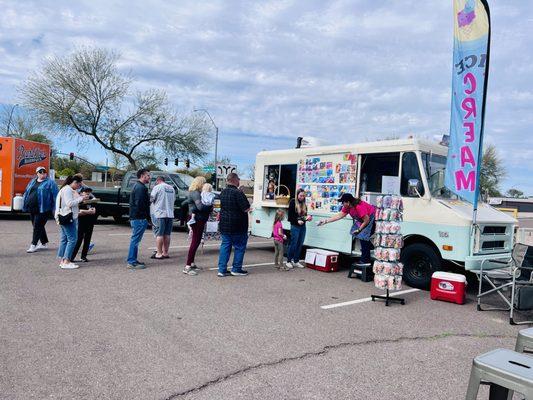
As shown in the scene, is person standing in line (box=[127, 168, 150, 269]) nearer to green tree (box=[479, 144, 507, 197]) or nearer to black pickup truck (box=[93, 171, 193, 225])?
black pickup truck (box=[93, 171, 193, 225])

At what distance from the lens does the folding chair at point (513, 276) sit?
5.76 m

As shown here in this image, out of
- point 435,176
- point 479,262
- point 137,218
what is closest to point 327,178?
point 435,176

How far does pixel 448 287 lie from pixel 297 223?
3270 millimetres

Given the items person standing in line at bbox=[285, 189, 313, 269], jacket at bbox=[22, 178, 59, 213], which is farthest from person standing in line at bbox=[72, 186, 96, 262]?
person standing in line at bbox=[285, 189, 313, 269]

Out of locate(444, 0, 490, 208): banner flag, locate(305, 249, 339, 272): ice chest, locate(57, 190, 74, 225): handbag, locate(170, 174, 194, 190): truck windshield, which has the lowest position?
locate(305, 249, 339, 272): ice chest

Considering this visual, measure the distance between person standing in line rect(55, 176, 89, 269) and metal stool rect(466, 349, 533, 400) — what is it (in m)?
7.04

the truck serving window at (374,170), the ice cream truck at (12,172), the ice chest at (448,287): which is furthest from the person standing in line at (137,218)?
the ice cream truck at (12,172)

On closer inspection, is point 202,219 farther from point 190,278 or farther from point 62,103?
point 62,103

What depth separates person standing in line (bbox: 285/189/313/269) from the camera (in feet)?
29.3

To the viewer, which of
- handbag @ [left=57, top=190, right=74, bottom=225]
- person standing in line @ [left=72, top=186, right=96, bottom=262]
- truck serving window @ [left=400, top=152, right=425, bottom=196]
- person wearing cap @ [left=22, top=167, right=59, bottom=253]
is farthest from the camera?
person wearing cap @ [left=22, top=167, right=59, bottom=253]

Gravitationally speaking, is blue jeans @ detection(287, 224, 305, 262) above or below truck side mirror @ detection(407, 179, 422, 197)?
below

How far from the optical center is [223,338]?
4.67m

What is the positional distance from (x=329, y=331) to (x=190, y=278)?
326cm

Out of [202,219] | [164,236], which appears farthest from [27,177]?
[202,219]
